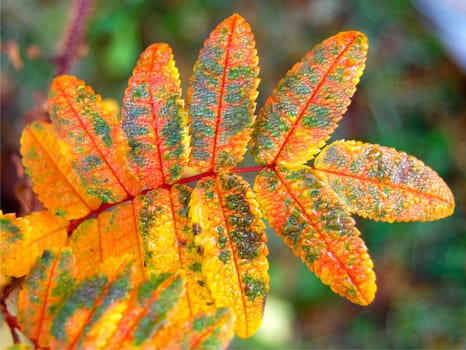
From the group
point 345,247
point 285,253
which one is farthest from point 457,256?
point 345,247

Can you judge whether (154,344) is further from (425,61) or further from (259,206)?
(425,61)

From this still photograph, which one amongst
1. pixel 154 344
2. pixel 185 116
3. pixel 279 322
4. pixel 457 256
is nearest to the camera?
pixel 154 344

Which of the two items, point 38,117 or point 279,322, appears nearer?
point 38,117

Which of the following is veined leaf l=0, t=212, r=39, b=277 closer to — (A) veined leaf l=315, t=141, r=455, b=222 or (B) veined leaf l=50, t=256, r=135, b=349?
(B) veined leaf l=50, t=256, r=135, b=349

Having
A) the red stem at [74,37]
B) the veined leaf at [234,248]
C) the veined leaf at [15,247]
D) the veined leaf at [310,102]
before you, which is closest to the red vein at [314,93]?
the veined leaf at [310,102]

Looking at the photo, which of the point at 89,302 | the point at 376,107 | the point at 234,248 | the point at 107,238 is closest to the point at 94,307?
the point at 89,302

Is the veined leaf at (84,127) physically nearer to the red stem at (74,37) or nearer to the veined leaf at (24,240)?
the veined leaf at (24,240)

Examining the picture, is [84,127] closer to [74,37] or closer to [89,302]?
[89,302]
